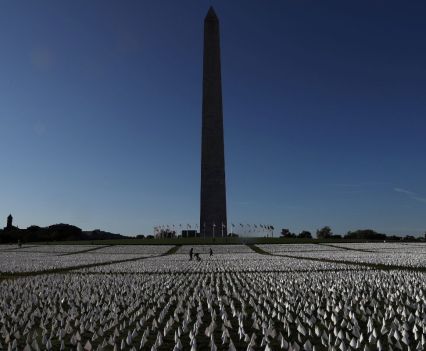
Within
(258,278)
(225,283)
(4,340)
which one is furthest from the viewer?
(258,278)

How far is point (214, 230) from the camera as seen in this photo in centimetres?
6625

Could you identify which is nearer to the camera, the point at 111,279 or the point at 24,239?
the point at 111,279

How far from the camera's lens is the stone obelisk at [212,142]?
2618 inches

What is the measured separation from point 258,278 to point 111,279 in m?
5.85

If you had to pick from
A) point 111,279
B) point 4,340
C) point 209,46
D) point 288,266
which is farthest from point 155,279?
point 209,46

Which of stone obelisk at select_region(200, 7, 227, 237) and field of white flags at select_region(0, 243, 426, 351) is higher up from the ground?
stone obelisk at select_region(200, 7, 227, 237)

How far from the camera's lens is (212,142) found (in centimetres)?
6656

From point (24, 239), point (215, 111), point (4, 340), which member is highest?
point (215, 111)

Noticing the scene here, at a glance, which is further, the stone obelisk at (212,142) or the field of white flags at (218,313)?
the stone obelisk at (212,142)

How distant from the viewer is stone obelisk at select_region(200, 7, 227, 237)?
218ft

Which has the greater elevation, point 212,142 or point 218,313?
point 212,142

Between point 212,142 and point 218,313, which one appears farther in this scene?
point 212,142

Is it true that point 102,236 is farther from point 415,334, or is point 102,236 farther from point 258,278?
Answer: point 415,334

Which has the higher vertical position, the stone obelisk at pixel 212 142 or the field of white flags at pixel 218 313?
the stone obelisk at pixel 212 142
